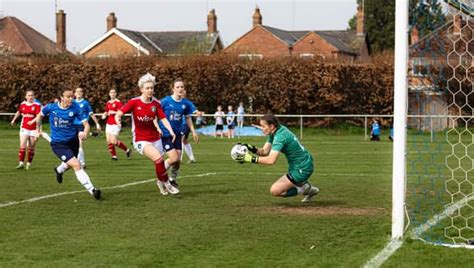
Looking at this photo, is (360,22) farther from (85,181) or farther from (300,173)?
(300,173)

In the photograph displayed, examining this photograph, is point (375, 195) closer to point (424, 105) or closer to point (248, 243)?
point (424, 105)

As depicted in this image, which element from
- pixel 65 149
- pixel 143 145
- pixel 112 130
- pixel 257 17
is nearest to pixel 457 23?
pixel 143 145

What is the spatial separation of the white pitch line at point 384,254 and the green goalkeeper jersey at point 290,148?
300 cm

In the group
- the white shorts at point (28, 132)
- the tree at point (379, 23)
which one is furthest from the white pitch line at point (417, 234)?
the tree at point (379, 23)

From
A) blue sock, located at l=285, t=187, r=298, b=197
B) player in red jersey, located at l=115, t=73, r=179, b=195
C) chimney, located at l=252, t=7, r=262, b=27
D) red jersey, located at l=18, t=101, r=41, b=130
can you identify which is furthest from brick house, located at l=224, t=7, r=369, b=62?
blue sock, located at l=285, t=187, r=298, b=197

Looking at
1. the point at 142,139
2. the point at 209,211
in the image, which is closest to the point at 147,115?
the point at 142,139

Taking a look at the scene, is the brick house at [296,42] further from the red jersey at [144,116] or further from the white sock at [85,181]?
the white sock at [85,181]

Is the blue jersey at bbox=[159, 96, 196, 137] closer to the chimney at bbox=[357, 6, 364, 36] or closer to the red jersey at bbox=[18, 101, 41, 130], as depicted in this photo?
the red jersey at bbox=[18, 101, 41, 130]

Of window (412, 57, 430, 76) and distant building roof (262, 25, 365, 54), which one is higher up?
distant building roof (262, 25, 365, 54)

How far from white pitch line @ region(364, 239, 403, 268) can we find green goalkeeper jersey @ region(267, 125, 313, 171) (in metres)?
3.00

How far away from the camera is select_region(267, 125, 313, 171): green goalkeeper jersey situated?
11477 mm

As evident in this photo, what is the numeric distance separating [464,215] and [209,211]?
3449 millimetres

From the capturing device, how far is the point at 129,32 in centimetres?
7394

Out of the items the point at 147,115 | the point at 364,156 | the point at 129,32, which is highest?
the point at 129,32
